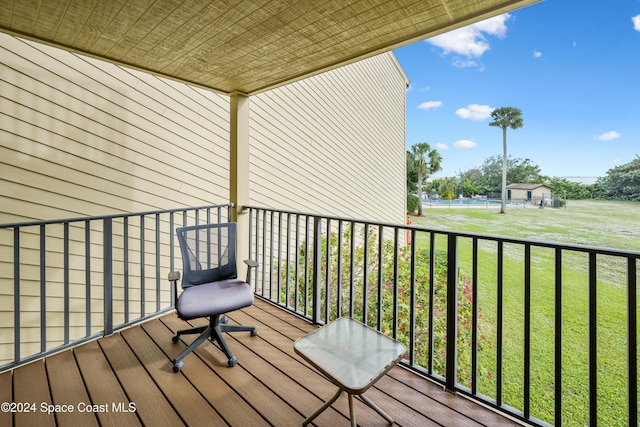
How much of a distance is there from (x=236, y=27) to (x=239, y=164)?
1545 millimetres

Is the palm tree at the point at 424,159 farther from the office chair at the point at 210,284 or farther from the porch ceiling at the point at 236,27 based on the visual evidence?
the office chair at the point at 210,284

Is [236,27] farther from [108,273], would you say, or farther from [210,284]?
[108,273]

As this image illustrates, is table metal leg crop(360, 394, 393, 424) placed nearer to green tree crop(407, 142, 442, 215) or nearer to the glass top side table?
the glass top side table

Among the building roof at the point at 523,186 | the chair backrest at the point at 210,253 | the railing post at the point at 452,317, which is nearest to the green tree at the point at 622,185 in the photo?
the building roof at the point at 523,186

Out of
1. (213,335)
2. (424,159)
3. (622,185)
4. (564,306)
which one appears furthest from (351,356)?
(424,159)

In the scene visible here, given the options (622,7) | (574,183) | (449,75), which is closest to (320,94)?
(574,183)

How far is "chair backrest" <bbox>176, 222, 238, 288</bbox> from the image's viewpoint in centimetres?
249

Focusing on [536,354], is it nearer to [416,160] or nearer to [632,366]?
[632,366]

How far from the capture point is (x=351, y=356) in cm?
151

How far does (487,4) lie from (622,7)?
33.3 meters

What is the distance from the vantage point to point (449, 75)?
111ft

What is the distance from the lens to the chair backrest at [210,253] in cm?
249

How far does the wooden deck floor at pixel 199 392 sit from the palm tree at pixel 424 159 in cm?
2060

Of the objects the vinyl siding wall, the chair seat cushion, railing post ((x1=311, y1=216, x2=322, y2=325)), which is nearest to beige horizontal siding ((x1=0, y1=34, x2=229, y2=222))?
the vinyl siding wall
